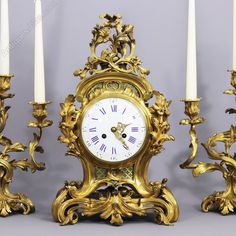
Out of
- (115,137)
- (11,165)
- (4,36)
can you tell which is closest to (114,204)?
(115,137)

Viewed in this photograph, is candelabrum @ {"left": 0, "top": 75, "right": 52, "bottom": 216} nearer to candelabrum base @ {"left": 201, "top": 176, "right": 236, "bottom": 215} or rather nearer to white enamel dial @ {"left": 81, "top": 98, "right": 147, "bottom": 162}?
white enamel dial @ {"left": 81, "top": 98, "right": 147, "bottom": 162}

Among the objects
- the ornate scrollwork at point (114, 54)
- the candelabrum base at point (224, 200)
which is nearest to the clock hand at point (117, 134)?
the ornate scrollwork at point (114, 54)

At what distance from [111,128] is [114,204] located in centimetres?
14

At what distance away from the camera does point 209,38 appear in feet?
5.25

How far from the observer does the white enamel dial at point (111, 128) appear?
1.39m

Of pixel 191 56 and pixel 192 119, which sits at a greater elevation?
pixel 191 56

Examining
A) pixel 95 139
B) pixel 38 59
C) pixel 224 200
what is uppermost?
pixel 38 59

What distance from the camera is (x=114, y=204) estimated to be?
4.56 feet

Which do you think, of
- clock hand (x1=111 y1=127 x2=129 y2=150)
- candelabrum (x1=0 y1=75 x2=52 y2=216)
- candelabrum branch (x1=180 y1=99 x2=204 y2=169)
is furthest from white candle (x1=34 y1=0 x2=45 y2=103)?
candelabrum branch (x1=180 y1=99 x2=204 y2=169)

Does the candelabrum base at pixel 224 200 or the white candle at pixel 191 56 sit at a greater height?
the white candle at pixel 191 56

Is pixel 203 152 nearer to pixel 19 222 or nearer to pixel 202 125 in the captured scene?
pixel 202 125

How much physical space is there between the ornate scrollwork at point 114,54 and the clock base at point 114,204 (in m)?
0.21

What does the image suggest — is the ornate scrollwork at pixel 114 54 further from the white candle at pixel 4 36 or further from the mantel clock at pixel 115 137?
the white candle at pixel 4 36

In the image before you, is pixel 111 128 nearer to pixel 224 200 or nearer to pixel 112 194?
pixel 112 194
